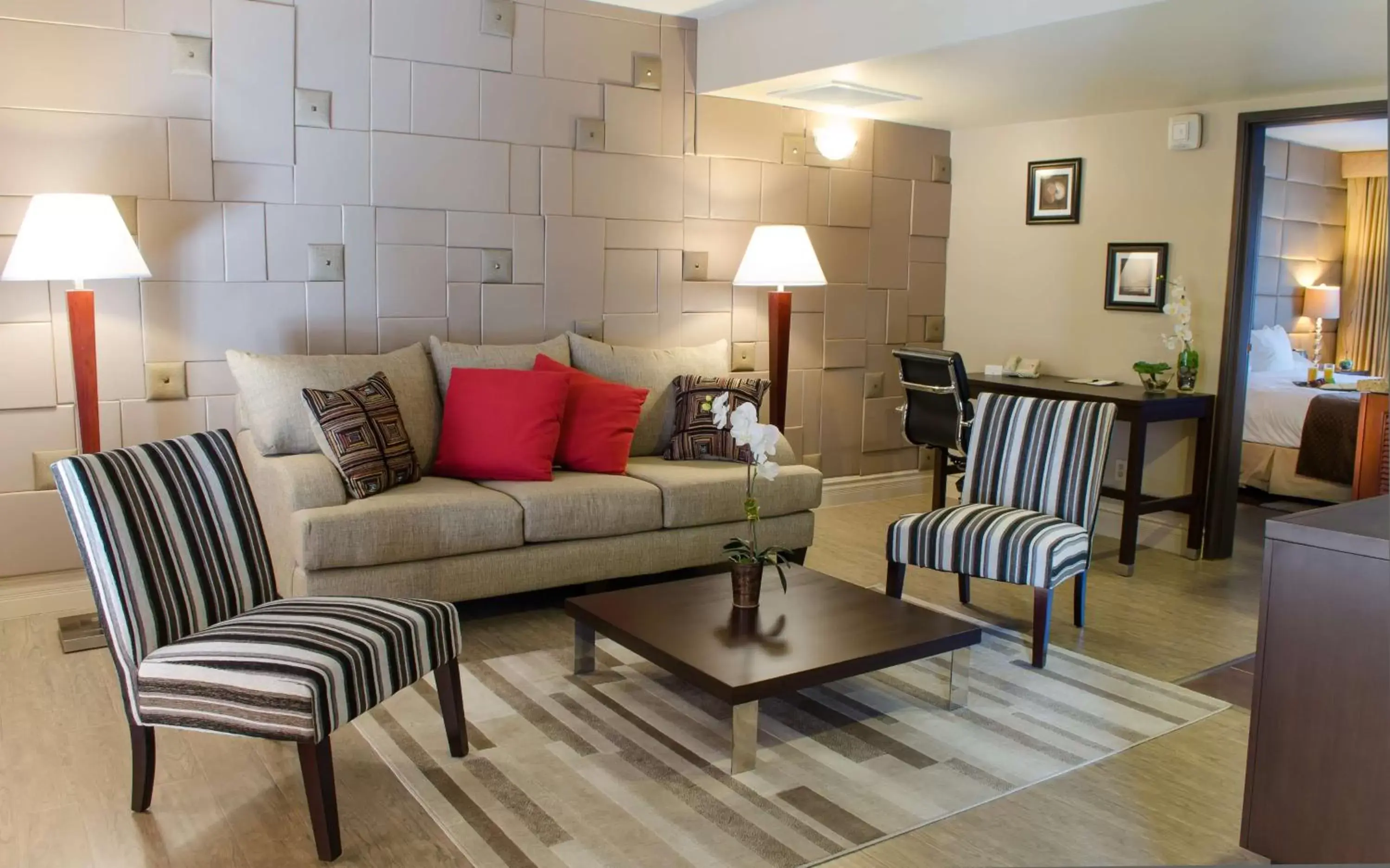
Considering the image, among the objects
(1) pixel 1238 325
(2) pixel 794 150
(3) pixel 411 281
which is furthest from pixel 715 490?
(1) pixel 1238 325

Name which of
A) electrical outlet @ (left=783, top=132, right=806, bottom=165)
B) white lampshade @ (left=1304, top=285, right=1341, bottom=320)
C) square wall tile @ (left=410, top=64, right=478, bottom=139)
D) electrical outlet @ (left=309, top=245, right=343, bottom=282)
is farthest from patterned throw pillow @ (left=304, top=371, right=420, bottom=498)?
white lampshade @ (left=1304, top=285, right=1341, bottom=320)

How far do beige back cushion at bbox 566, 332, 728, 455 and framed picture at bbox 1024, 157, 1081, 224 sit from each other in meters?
2.18

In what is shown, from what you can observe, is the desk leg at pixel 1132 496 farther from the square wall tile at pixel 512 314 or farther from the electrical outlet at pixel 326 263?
the electrical outlet at pixel 326 263

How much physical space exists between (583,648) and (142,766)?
1318 millimetres

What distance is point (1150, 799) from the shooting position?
2752 mm

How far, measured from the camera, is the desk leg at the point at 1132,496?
4793 millimetres

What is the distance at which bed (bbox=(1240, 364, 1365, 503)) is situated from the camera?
20.5ft

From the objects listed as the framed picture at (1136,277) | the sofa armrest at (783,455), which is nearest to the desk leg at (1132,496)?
the framed picture at (1136,277)

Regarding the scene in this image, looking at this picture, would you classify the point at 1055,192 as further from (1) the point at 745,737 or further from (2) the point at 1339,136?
(1) the point at 745,737

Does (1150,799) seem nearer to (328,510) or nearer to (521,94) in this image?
(328,510)

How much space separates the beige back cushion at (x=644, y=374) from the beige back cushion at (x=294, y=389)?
33.7 inches

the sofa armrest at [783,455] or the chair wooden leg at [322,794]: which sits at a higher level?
the sofa armrest at [783,455]

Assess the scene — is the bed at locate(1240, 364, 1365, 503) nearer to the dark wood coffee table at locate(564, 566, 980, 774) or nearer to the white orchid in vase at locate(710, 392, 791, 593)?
the dark wood coffee table at locate(564, 566, 980, 774)

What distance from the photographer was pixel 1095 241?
5598 mm
